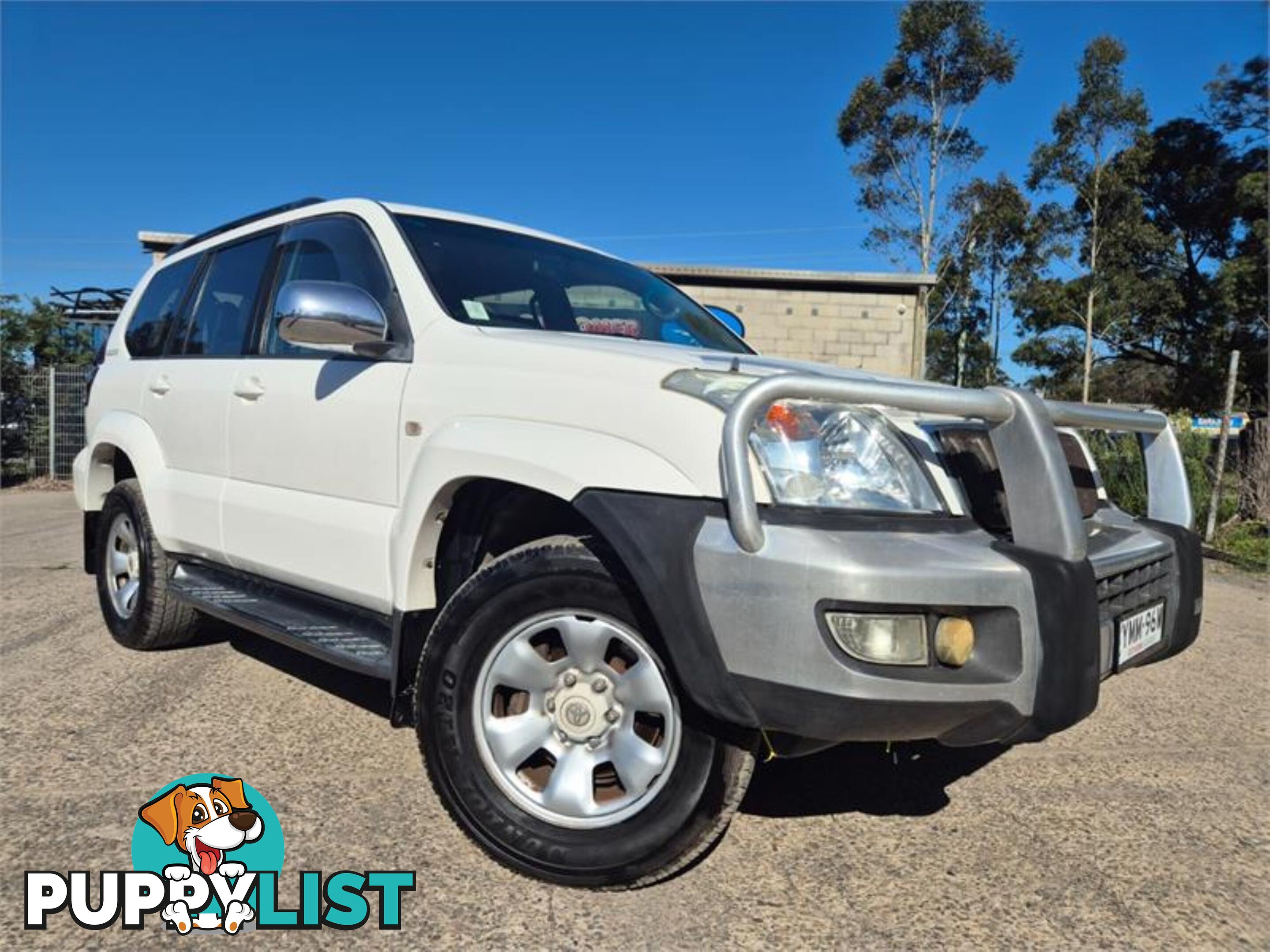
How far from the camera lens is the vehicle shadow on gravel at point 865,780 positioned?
9.21ft

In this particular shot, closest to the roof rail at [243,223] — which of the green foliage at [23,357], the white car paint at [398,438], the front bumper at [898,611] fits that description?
the white car paint at [398,438]

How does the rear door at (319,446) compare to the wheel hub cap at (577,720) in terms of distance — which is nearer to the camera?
the wheel hub cap at (577,720)

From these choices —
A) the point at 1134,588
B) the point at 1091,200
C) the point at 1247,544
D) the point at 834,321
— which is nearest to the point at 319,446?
the point at 1134,588

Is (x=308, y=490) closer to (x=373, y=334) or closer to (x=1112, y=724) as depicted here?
(x=373, y=334)

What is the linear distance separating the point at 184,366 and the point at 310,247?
0.92 m

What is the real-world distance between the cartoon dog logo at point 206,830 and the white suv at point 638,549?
0.48 metres

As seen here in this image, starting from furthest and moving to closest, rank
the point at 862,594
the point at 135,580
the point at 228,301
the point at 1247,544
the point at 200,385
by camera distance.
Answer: the point at 1247,544 → the point at 135,580 → the point at 228,301 → the point at 200,385 → the point at 862,594

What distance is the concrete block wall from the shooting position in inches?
610

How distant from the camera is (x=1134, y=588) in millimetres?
2414

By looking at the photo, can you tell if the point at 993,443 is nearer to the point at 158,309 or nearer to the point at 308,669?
the point at 308,669

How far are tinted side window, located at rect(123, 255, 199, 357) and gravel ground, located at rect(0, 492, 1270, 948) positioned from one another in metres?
1.54

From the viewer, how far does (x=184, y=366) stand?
156 inches

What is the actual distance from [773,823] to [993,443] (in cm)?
130

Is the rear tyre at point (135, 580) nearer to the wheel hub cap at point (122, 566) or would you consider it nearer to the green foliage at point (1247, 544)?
the wheel hub cap at point (122, 566)
